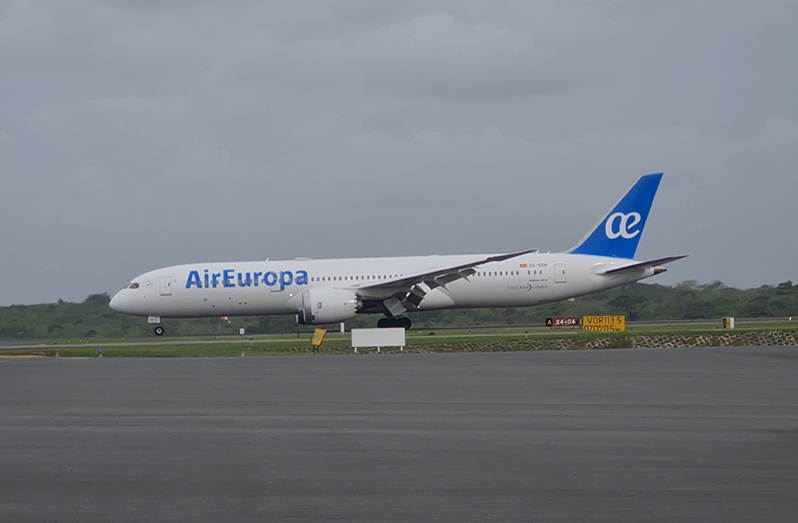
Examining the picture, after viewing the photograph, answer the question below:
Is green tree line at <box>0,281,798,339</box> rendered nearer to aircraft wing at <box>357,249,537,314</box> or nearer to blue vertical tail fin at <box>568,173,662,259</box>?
blue vertical tail fin at <box>568,173,662,259</box>

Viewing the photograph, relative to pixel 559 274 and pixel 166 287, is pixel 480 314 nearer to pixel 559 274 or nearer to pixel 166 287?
pixel 559 274

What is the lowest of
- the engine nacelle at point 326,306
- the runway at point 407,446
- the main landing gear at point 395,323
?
the runway at point 407,446

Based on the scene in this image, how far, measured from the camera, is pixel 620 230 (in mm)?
42906

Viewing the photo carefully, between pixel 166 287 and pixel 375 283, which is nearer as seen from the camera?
pixel 375 283

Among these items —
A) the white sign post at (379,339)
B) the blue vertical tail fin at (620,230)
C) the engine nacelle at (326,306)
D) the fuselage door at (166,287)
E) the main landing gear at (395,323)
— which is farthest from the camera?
the blue vertical tail fin at (620,230)

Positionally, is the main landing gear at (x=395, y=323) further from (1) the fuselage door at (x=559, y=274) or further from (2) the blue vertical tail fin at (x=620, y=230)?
(2) the blue vertical tail fin at (x=620, y=230)

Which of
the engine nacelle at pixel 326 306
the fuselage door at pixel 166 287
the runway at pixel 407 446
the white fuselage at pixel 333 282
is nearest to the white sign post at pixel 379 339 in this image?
the runway at pixel 407 446

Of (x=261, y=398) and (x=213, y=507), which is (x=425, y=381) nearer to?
(x=261, y=398)

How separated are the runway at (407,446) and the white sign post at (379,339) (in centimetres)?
885

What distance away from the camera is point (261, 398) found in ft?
52.1

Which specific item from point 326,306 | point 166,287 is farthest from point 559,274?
point 166,287

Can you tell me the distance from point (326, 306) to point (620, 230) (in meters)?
14.7

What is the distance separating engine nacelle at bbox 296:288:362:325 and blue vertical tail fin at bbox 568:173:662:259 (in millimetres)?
11503

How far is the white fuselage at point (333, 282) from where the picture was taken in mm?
40688
